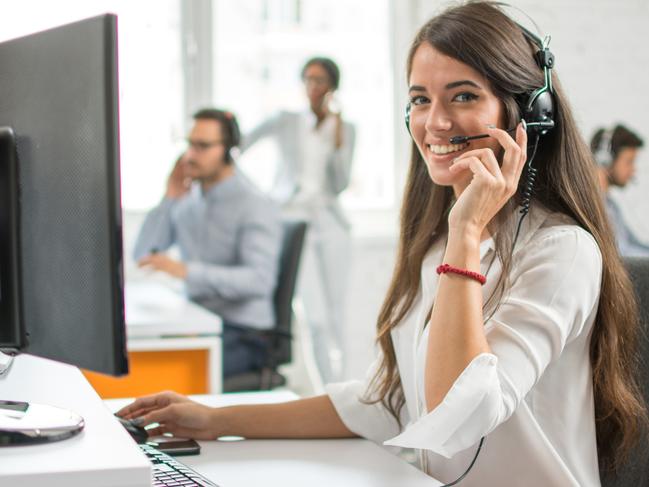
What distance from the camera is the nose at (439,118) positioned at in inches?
49.8

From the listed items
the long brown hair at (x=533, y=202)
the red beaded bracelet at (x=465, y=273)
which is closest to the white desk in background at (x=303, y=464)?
the long brown hair at (x=533, y=202)

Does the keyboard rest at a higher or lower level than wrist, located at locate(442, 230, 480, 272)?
lower

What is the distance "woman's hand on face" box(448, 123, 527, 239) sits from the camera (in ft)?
3.82

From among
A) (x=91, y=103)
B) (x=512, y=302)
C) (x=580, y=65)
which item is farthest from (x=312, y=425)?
(x=580, y=65)

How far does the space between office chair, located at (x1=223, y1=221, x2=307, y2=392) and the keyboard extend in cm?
171

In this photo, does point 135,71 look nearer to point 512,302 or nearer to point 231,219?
point 231,219

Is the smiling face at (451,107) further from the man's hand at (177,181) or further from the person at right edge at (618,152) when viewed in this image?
the person at right edge at (618,152)

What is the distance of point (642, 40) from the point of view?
4840mm

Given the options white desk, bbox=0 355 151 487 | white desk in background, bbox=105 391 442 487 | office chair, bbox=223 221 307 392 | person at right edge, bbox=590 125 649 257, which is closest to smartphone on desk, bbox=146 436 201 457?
white desk in background, bbox=105 391 442 487

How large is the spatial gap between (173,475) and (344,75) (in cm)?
373

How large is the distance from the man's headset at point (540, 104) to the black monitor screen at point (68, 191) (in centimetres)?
59

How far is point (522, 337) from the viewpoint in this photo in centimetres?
109

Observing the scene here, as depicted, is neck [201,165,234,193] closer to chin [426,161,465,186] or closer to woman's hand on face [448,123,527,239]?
chin [426,161,465,186]

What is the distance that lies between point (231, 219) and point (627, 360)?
2.00 metres
